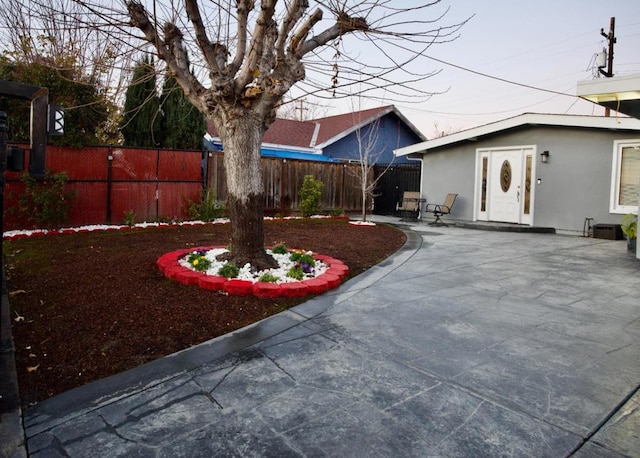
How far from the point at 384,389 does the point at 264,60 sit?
147 inches

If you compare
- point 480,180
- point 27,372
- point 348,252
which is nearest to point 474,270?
point 348,252

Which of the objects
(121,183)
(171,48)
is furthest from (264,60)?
(121,183)

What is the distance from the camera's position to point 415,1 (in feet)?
14.3

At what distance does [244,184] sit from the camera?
470 centimetres

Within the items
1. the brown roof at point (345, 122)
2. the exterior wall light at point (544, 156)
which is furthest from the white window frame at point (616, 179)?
the brown roof at point (345, 122)

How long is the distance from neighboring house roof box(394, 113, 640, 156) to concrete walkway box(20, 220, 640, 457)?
6660mm

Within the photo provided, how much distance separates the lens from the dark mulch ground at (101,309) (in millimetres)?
2650

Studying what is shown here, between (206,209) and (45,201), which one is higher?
(45,201)

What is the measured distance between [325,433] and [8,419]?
148 centimetres

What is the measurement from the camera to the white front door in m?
11.5

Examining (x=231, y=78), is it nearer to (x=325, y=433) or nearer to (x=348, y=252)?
(x=348, y=252)

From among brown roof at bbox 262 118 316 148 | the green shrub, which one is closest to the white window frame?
the green shrub

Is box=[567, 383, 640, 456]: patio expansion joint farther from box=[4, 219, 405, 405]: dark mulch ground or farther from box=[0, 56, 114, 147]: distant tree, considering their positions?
box=[0, 56, 114, 147]: distant tree

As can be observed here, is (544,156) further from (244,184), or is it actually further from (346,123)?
(346,123)
